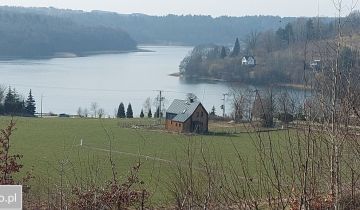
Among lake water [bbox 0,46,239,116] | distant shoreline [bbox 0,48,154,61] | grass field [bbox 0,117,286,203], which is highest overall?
distant shoreline [bbox 0,48,154,61]

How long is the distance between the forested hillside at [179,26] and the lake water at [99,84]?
4423 cm

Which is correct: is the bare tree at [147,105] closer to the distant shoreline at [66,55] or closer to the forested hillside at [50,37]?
the distant shoreline at [66,55]

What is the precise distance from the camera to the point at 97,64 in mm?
58562

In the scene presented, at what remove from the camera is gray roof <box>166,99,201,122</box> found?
817 inches

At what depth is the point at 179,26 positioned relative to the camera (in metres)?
112

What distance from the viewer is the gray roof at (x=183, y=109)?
68.1ft

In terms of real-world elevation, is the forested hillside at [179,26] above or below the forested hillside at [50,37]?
above

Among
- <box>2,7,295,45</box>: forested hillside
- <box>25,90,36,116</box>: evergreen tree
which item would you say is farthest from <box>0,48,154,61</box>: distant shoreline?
<box>25,90,36,116</box>: evergreen tree

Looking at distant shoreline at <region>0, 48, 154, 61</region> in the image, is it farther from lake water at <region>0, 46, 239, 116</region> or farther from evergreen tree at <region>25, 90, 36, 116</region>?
evergreen tree at <region>25, 90, 36, 116</region>

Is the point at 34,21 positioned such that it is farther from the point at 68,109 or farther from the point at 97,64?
the point at 68,109

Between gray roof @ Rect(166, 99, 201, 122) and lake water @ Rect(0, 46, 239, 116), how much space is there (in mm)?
8863

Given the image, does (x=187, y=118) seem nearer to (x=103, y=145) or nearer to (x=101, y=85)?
(x=103, y=145)

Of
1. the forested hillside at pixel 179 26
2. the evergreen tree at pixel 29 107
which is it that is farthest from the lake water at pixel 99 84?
the forested hillside at pixel 179 26

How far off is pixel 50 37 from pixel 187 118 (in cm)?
5855
